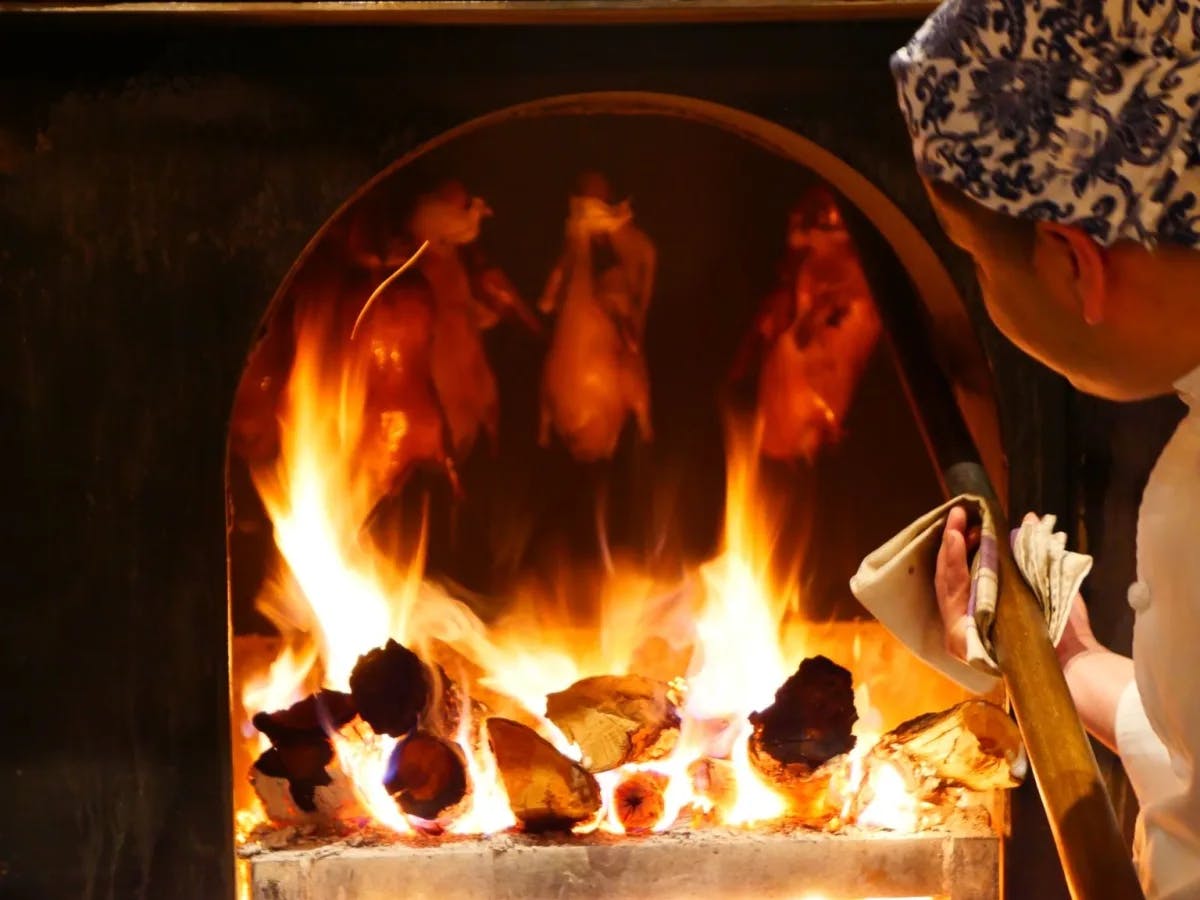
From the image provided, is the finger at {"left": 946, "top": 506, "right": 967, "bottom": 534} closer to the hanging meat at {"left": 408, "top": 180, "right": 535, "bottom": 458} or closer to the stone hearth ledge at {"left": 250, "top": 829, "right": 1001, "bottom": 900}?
the stone hearth ledge at {"left": 250, "top": 829, "right": 1001, "bottom": 900}

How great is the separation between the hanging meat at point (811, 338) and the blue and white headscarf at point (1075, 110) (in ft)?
2.78

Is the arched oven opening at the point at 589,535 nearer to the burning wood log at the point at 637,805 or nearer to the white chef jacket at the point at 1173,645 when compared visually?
the burning wood log at the point at 637,805

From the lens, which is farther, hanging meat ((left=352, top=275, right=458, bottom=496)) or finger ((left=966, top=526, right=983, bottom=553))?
hanging meat ((left=352, top=275, right=458, bottom=496))

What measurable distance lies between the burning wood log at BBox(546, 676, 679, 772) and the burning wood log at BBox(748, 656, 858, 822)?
10cm

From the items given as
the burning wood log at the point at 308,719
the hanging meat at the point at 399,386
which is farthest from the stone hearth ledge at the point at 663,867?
the hanging meat at the point at 399,386

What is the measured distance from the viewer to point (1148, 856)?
83 centimetres

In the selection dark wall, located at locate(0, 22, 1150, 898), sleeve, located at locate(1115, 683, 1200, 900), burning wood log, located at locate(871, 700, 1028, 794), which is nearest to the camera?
sleeve, located at locate(1115, 683, 1200, 900)

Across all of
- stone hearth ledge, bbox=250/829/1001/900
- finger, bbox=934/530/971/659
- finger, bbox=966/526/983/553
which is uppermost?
finger, bbox=966/526/983/553

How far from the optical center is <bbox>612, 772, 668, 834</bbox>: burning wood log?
1.45 m

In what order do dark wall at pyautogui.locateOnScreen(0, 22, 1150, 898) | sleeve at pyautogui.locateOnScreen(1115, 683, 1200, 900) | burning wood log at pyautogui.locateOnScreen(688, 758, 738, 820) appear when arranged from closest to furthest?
sleeve at pyautogui.locateOnScreen(1115, 683, 1200, 900) → dark wall at pyautogui.locateOnScreen(0, 22, 1150, 898) → burning wood log at pyautogui.locateOnScreen(688, 758, 738, 820)

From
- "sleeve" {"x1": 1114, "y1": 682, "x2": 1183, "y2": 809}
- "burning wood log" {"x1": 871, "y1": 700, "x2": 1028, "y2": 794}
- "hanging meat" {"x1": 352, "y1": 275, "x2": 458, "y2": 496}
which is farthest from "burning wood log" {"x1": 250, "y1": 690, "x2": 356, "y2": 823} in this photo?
"sleeve" {"x1": 1114, "y1": 682, "x2": 1183, "y2": 809}

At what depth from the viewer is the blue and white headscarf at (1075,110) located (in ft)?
2.15

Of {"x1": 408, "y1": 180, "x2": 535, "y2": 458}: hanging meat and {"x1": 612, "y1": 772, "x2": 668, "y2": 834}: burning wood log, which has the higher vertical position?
{"x1": 408, "y1": 180, "x2": 535, "y2": 458}: hanging meat

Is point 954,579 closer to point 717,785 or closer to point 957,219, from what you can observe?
point 957,219
